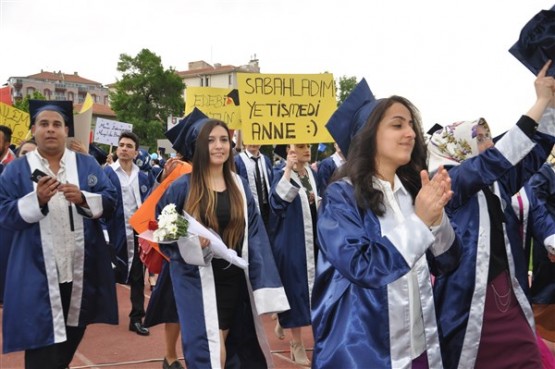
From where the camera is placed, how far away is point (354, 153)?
2836mm

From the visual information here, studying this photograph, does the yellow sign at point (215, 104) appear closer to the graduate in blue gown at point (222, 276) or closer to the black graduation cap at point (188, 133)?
the black graduation cap at point (188, 133)

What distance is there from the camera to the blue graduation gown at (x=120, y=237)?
292 inches

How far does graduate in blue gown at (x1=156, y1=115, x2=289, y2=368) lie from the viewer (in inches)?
168

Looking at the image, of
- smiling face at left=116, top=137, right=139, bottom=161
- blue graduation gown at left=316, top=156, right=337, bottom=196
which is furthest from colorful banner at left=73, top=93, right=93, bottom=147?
blue graduation gown at left=316, top=156, right=337, bottom=196

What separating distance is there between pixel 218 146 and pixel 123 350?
2618mm

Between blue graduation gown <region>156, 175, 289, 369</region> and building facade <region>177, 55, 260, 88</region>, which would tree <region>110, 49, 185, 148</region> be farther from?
blue graduation gown <region>156, 175, 289, 369</region>

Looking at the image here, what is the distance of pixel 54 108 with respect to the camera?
15.5ft

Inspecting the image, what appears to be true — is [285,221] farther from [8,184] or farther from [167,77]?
[167,77]

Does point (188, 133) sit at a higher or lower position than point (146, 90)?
lower

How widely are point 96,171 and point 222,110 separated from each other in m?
3.48

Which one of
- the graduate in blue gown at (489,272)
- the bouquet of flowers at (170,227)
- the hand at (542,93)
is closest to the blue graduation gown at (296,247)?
the bouquet of flowers at (170,227)

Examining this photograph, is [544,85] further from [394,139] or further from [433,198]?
[433,198]

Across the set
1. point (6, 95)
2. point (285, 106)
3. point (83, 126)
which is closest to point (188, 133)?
point (83, 126)

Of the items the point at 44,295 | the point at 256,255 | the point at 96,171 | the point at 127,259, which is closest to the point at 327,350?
the point at 256,255
